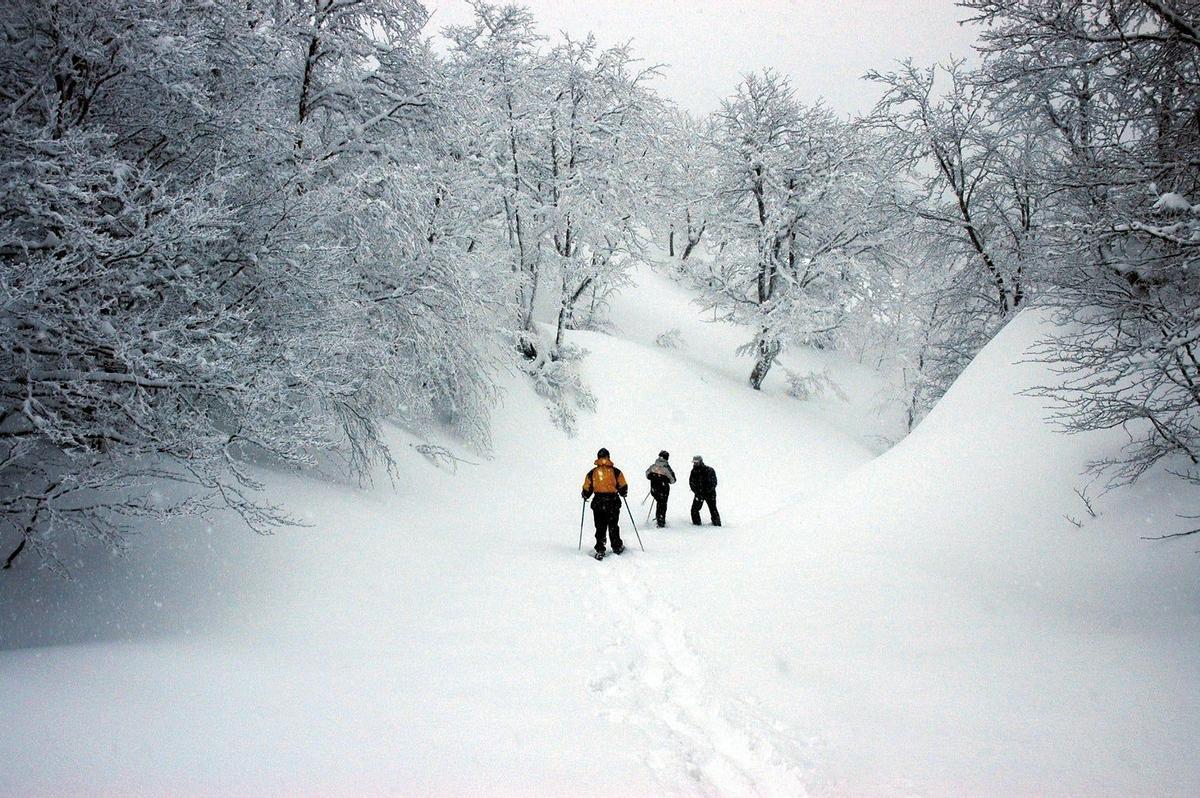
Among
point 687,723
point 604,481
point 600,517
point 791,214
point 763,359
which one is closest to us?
point 687,723

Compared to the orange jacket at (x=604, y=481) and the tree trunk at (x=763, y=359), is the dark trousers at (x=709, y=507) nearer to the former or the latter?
the orange jacket at (x=604, y=481)

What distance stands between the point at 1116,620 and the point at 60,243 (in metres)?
8.65

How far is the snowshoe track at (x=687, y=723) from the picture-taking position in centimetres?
311

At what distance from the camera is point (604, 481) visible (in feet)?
30.7

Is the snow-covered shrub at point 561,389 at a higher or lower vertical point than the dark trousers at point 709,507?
higher

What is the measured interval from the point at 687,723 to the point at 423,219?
8818mm

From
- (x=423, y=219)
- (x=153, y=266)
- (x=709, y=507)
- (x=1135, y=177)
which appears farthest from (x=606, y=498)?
(x=1135, y=177)

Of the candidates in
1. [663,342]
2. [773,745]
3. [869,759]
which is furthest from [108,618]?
[663,342]

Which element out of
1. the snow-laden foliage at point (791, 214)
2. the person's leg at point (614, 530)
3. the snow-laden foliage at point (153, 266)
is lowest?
the person's leg at point (614, 530)

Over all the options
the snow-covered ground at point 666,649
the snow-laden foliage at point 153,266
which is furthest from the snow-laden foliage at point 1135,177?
the snow-laden foliage at point 153,266

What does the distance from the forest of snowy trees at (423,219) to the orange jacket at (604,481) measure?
11.6 feet

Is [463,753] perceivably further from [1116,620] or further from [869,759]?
[1116,620]

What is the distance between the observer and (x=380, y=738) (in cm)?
311

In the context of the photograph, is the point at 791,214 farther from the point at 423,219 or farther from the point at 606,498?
the point at 606,498
